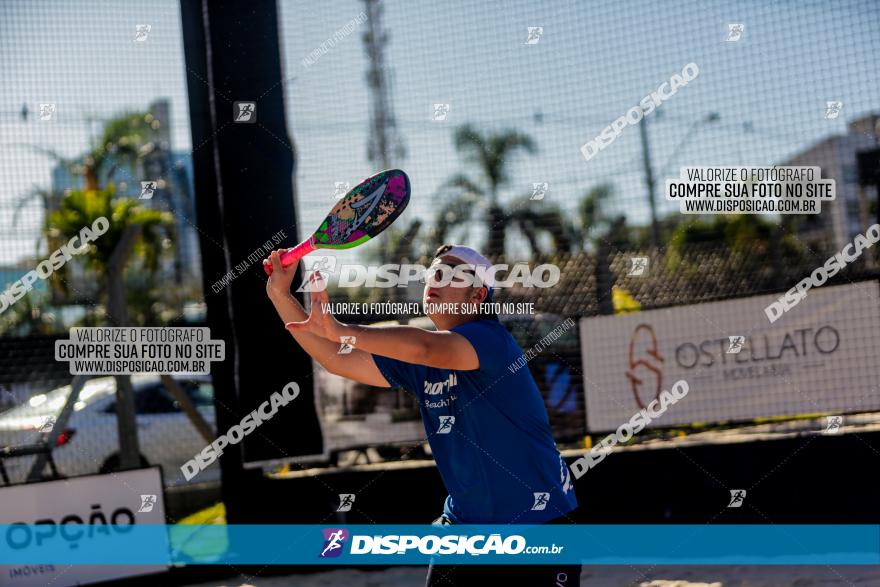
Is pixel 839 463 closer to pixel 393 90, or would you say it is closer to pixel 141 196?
pixel 393 90

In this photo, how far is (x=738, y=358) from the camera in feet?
22.7

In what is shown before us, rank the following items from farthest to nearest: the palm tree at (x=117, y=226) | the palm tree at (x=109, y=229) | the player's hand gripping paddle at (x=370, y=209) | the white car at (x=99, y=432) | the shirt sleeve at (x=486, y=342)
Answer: the palm tree at (x=109, y=229)
the palm tree at (x=117, y=226)
the white car at (x=99, y=432)
the player's hand gripping paddle at (x=370, y=209)
the shirt sleeve at (x=486, y=342)

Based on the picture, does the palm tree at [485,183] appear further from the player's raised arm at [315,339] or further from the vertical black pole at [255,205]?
the player's raised arm at [315,339]

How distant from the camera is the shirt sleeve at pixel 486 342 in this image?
309 cm

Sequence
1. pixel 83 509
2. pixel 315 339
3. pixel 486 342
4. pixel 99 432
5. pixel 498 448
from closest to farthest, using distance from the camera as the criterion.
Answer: pixel 486 342
pixel 498 448
pixel 315 339
pixel 83 509
pixel 99 432

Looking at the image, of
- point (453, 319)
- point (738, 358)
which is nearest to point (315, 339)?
point (453, 319)

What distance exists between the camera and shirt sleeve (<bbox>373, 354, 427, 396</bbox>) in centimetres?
352

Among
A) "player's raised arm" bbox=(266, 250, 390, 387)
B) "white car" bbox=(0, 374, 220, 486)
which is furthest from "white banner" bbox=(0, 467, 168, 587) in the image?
"player's raised arm" bbox=(266, 250, 390, 387)

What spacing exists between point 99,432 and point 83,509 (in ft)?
2.60

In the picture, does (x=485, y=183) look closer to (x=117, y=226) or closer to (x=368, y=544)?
(x=368, y=544)

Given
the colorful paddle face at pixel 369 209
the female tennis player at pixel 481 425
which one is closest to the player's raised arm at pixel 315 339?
the female tennis player at pixel 481 425

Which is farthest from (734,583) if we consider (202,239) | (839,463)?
(202,239)

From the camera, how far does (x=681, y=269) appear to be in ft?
23.1

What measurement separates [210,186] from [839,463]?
5.16 metres
